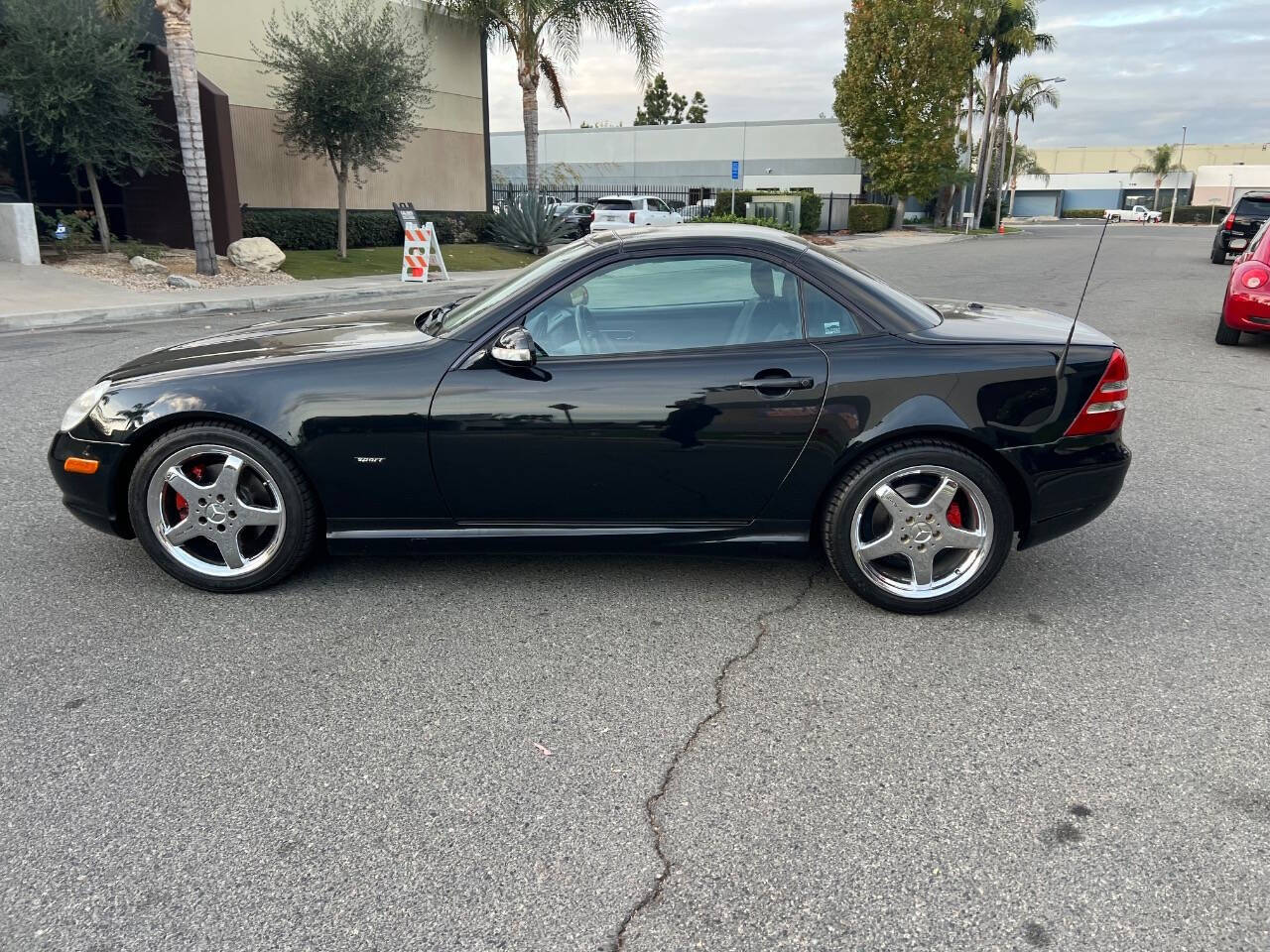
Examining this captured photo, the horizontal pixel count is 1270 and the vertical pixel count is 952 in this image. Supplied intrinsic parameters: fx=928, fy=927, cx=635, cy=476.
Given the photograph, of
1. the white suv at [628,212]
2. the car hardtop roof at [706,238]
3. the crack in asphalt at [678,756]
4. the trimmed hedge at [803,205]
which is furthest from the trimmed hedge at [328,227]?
the crack in asphalt at [678,756]

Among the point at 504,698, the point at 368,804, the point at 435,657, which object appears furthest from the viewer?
the point at 435,657

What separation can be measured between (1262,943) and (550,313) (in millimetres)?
2947

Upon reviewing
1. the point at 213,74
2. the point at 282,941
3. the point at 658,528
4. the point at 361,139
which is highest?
the point at 213,74

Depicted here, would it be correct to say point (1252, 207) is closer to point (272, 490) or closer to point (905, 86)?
point (905, 86)

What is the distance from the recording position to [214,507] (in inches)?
148

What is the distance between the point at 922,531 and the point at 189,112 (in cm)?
1545

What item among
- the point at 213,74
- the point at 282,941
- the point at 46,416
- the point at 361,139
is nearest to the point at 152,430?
the point at 282,941

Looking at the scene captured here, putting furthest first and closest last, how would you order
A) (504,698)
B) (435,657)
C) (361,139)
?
(361,139), (435,657), (504,698)

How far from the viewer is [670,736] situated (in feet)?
9.52

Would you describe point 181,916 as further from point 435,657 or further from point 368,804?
point 435,657

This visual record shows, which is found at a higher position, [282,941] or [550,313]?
[550,313]

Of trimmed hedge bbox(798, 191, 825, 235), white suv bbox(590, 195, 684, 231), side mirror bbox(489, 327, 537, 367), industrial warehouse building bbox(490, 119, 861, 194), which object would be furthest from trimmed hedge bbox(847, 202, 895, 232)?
side mirror bbox(489, 327, 537, 367)

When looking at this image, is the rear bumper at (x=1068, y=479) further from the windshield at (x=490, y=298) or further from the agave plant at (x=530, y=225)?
the agave plant at (x=530, y=225)

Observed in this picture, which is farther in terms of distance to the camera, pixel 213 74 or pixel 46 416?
pixel 213 74
